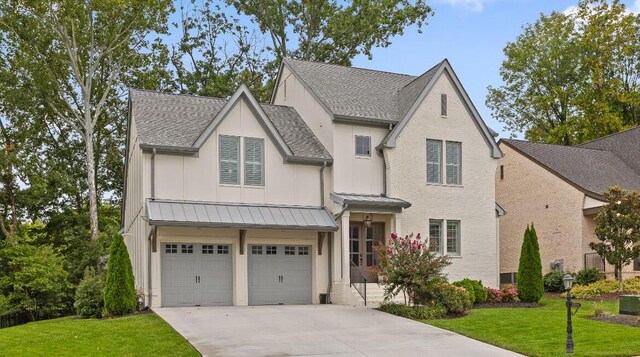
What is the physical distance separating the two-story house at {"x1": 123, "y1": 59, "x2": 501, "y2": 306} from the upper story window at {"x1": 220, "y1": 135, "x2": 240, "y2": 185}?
0.12 feet

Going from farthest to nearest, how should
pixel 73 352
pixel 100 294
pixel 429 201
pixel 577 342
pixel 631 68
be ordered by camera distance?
1. pixel 631 68
2. pixel 429 201
3. pixel 100 294
4. pixel 577 342
5. pixel 73 352

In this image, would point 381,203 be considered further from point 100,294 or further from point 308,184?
point 100,294

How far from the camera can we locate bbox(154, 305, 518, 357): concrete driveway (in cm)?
1528

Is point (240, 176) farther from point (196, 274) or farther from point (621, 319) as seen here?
point (621, 319)

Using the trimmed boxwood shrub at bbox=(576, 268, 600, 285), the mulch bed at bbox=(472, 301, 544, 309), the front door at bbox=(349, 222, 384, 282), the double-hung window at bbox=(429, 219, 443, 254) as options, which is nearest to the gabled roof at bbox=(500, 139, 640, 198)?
the trimmed boxwood shrub at bbox=(576, 268, 600, 285)

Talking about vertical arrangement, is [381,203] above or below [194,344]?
above

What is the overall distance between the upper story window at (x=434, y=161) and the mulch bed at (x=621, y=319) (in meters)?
8.76

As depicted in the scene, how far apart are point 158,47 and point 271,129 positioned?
1707 cm

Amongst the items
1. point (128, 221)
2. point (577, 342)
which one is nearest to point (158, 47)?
point (128, 221)

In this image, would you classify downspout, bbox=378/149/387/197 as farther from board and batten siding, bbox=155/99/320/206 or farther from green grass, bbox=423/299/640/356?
green grass, bbox=423/299/640/356

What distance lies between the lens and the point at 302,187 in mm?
25406

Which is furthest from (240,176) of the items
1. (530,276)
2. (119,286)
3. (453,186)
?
(530,276)

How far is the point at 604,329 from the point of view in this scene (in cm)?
1770

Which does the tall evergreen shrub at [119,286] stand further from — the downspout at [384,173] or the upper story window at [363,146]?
the downspout at [384,173]
